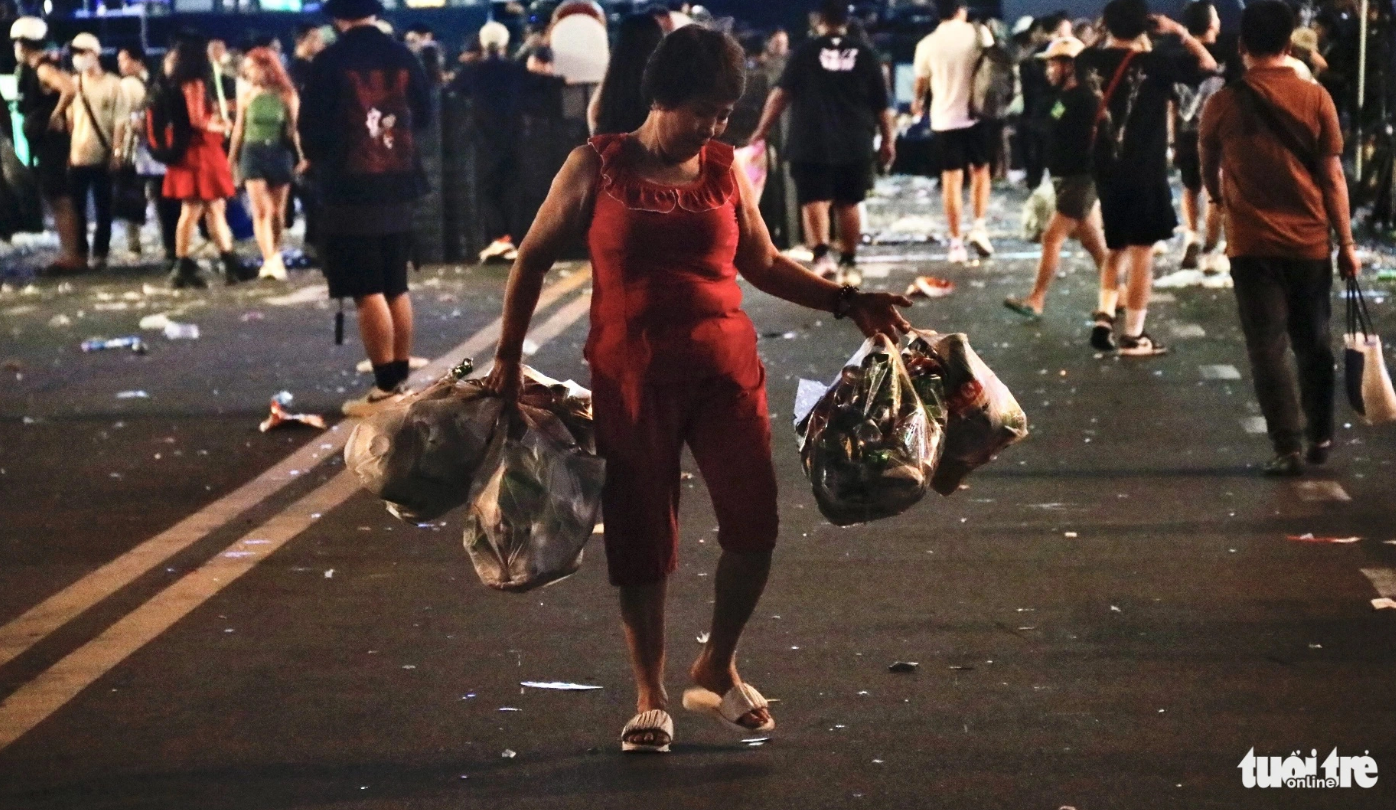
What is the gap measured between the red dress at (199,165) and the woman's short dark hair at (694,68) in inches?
505

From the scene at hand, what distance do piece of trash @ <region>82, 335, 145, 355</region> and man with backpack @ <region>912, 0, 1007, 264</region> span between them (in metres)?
6.54

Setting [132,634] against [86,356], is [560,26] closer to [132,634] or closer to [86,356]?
[86,356]

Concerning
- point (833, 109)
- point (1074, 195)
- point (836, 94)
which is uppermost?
point (836, 94)

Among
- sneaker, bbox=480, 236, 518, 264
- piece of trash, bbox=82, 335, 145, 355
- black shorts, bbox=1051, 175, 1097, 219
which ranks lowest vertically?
sneaker, bbox=480, 236, 518, 264

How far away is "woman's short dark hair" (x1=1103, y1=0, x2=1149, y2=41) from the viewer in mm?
11727

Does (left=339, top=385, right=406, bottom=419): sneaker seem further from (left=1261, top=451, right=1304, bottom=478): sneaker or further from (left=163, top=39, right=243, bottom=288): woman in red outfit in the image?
(left=163, top=39, right=243, bottom=288): woman in red outfit

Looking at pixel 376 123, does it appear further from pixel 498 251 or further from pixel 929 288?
pixel 498 251

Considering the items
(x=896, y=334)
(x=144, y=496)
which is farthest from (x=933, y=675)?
(x=144, y=496)

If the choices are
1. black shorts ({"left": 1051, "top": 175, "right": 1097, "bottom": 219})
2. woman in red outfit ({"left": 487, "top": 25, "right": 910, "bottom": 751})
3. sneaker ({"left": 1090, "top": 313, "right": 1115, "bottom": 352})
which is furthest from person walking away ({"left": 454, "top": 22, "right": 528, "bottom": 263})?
woman in red outfit ({"left": 487, "top": 25, "right": 910, "bottom": 751})

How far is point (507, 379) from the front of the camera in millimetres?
5379

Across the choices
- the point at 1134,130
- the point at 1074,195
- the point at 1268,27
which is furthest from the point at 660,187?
the point at 1074,195

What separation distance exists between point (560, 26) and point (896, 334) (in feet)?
46.1

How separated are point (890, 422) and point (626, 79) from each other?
7744mm

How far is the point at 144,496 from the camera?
8992mm
